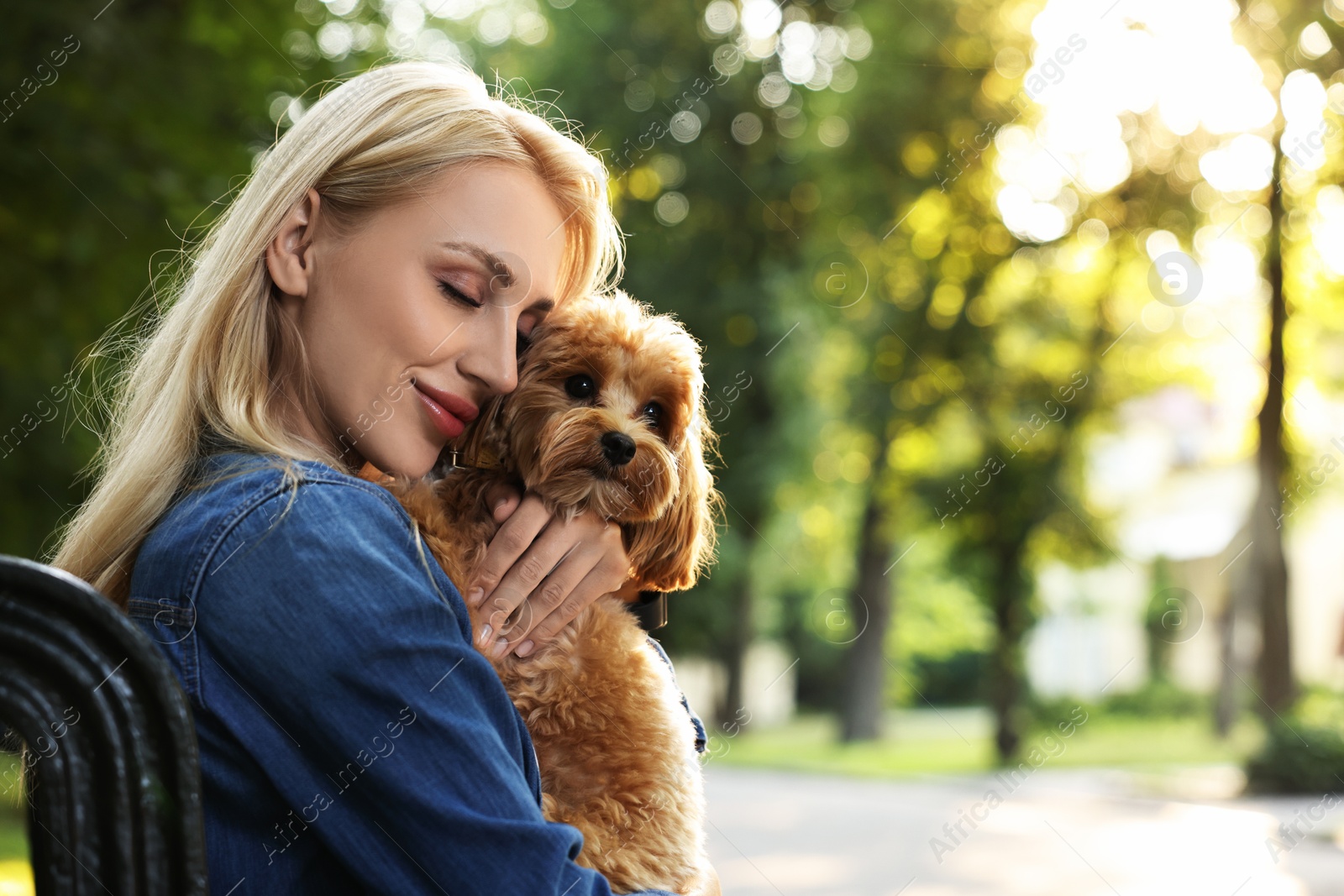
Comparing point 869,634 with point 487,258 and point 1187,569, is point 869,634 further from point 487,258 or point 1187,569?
point 487,258

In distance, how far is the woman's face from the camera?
199 cm

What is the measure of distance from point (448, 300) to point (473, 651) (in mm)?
713

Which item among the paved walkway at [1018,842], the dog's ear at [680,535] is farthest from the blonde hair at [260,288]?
the paved walkway at [1018,842]

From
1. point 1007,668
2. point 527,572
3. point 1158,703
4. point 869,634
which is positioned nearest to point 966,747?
point 869,634

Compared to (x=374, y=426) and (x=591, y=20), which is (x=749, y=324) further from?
(x=374, y=426)

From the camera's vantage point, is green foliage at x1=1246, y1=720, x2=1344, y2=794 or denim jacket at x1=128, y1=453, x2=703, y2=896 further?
green foliage at x1=1246, y1=720, x2=1344, y2=794

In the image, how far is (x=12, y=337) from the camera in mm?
6469

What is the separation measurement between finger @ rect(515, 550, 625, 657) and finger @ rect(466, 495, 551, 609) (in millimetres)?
146

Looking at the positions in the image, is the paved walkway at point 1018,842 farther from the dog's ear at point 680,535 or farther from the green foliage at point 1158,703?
the green foliage at point 1158,703

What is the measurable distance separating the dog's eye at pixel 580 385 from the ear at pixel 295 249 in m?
0.84

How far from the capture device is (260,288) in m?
2.02

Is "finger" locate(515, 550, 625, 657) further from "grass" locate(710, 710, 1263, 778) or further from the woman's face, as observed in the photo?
"grass" locate(710, 710, 1263, 778)

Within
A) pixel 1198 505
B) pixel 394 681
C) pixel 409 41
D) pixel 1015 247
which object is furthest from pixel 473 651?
pixel 1198 505

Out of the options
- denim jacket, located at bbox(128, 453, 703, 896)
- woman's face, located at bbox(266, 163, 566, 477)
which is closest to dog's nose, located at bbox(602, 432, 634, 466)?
woman's face, located at bbox(266, 163, 566, 477)
